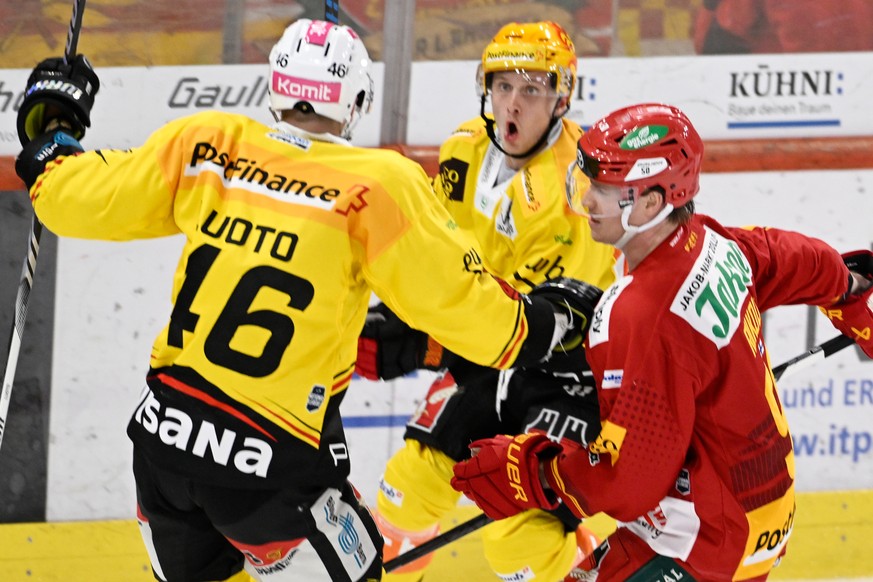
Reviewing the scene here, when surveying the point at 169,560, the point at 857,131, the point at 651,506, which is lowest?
the point at 169,560

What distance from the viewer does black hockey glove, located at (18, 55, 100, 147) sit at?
105 inches

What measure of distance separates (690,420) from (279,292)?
0.75 m

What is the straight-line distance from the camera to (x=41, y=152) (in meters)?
A: 2.55

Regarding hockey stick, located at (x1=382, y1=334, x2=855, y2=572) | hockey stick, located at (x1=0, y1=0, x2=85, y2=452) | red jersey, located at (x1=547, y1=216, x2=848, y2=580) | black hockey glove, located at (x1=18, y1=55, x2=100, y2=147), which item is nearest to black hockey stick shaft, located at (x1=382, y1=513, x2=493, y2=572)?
hockey stick, located at (x1=382, y1=334, x2=855, y2=572)

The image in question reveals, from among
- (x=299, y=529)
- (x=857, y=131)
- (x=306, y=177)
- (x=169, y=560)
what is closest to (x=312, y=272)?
(x=306, y=177)

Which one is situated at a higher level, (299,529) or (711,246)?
(711,246)

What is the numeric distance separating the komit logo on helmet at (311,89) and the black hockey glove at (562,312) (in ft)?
1.83

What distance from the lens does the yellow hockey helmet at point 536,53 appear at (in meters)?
3.13

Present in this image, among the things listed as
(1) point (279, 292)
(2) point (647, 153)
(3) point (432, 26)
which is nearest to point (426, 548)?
(1) point (279, 292)

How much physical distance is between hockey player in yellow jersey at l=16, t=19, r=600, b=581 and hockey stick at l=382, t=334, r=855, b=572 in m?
0.64

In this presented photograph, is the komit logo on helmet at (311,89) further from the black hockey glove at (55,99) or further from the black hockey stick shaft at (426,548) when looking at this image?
the black hockey stick shaft at (426,548)

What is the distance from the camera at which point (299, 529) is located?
2418 millimetres

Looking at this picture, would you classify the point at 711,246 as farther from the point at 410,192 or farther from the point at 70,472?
the point at 70,472

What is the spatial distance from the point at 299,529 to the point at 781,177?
2.24m
